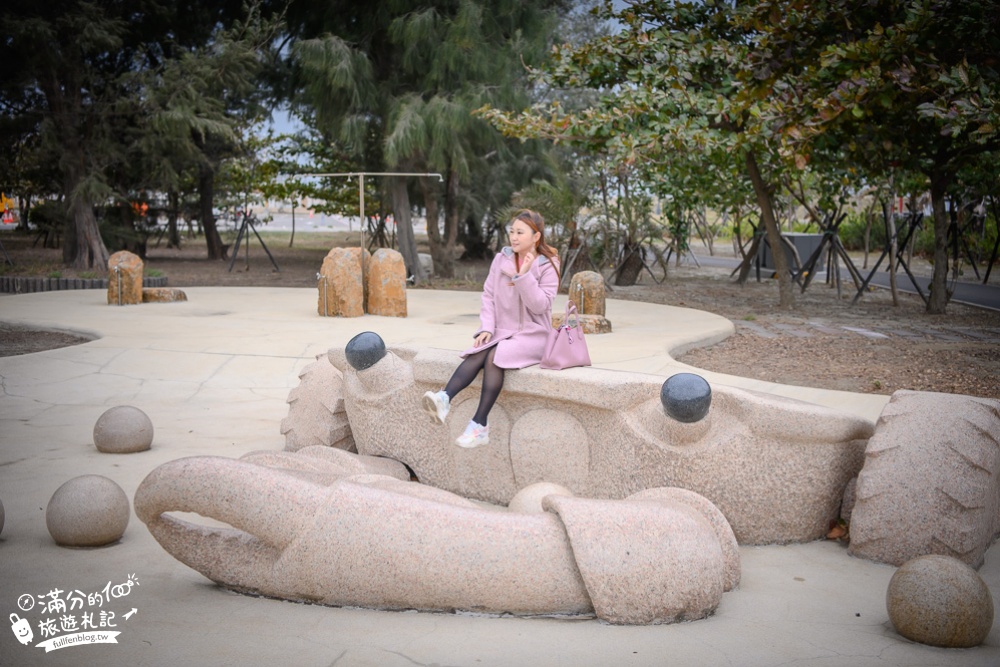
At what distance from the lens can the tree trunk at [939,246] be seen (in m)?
12.1

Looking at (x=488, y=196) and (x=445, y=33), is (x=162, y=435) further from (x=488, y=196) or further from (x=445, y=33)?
(x=488, y=196)

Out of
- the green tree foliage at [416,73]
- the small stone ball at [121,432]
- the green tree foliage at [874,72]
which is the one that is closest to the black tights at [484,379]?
the small stone ball at [121,432]

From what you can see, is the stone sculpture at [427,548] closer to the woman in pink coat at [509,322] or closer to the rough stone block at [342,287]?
the woman in pink coat at [509,322]

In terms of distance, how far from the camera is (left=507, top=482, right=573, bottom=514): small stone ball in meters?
3.55

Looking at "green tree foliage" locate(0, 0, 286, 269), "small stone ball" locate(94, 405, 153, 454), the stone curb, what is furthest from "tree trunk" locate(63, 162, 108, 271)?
"small stone ball" locate(94, 405, 153, 454)

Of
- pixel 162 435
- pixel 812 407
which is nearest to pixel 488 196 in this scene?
pixel 162 435

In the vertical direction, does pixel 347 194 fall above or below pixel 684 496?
above

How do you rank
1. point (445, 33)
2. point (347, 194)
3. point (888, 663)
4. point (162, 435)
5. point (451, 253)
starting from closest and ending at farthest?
point (888, 663) < point (162, 435) < point (445, 33) < point (451, 253) < point (347, 194)

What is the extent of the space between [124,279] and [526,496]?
382 inches

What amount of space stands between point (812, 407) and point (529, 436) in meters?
→ 1.26

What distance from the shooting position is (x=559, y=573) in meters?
3.10

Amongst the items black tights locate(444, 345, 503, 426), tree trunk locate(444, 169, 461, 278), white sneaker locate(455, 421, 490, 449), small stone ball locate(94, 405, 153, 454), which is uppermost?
tree trunk locate(444, 169, 461, 278)

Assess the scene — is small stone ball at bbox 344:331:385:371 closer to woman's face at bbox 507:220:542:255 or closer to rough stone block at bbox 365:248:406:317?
woman's face at bbox 507:220:542:255

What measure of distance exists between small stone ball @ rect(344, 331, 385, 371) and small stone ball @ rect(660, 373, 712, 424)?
153cm
